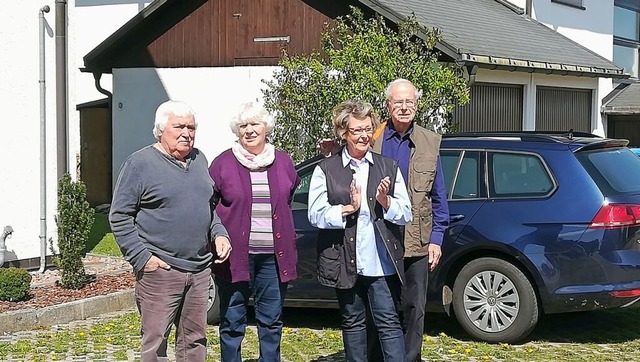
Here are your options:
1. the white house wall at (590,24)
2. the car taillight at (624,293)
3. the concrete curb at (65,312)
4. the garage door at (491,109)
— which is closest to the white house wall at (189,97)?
the garage door at (491,109)

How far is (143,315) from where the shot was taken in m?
5.35

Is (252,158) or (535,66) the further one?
(535,66)

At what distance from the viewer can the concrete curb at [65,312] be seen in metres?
8.28

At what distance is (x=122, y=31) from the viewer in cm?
1521

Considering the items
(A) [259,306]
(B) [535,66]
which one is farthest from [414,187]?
(B) [535,66]

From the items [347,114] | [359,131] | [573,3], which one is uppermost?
[573,3]

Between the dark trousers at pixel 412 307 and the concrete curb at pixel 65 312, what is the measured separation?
376 cm

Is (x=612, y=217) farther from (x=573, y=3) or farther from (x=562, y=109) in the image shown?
(x=573, y=3)

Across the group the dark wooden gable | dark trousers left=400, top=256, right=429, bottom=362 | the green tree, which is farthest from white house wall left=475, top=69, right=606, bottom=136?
dark trousers left=400, top=256, right=429, bottom=362

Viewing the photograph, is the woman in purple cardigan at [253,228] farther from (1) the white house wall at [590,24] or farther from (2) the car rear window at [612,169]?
(1) the white house wall at [590,24]

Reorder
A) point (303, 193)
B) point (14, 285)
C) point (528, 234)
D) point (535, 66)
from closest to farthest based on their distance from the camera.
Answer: point (528, 234) < point (303, 193) < point (14, 285) < point (535, 66)

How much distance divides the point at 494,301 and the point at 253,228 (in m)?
2.82

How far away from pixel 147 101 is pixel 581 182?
9.78m

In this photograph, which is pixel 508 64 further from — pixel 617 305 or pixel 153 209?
pixel 153 209
